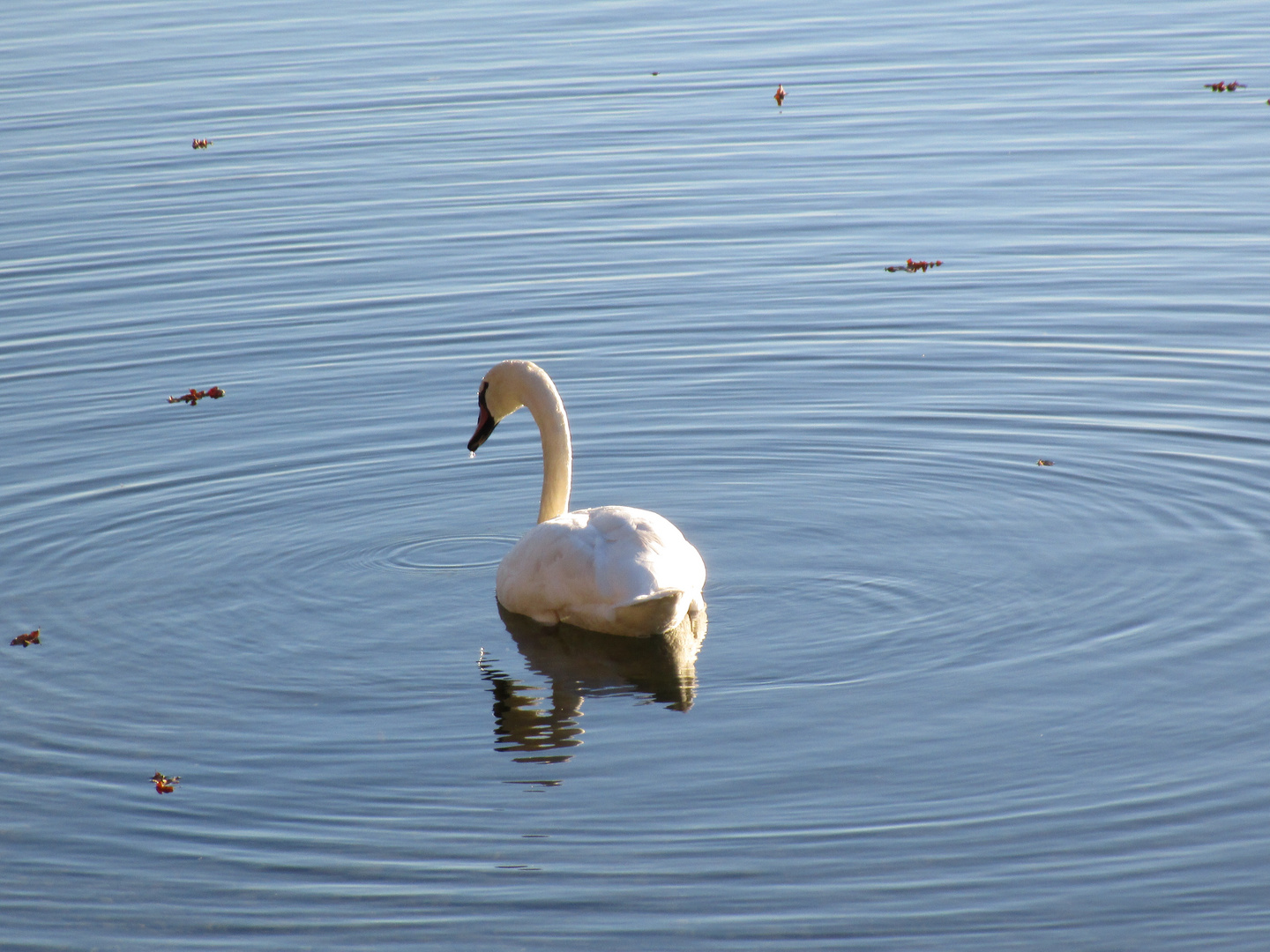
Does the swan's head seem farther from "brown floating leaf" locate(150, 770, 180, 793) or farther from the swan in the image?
"brown floating leaf" locate(150, 770, 180, 793)

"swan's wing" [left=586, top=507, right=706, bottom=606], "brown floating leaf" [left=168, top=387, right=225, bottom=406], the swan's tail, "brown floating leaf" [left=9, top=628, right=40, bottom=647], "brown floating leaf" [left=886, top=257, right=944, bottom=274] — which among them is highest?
"brown floating leaf" [left=886, top=257, right=944, bottom=274]

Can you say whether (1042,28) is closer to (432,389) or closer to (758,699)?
(432,389)

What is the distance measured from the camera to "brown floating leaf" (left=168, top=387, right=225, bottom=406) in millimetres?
14359

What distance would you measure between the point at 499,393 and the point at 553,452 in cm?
78

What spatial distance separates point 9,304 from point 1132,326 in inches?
401

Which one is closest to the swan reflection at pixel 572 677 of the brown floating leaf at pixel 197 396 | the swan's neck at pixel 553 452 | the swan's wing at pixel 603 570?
the swan's wing at pixel 603 570

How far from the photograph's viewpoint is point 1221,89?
23797mm

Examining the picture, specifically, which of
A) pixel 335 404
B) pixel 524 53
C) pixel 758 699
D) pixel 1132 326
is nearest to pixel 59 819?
pixel 758 699

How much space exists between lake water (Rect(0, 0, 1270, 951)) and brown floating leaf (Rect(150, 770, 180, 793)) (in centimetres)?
6

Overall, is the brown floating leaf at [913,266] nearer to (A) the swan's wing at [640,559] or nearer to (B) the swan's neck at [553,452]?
(B) the swan's neck at [553,452]

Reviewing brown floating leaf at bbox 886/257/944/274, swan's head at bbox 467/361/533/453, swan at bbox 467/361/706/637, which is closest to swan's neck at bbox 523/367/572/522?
swan's head at bbox 467/361/533/453

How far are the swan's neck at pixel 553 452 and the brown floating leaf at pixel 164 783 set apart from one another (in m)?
3.24

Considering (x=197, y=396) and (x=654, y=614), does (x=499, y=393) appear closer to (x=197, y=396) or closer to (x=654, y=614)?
(x=654, y=614)

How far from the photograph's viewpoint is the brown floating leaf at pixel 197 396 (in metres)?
14.4
